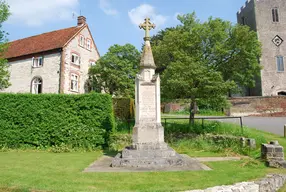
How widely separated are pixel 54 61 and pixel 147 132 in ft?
74.9

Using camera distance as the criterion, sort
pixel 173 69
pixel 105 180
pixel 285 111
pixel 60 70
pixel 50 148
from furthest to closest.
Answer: pixel 285 111, pixel 60 70, pixel 173 69, pixel 50 148, pixel 105 180

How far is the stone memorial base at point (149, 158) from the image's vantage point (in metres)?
7.84

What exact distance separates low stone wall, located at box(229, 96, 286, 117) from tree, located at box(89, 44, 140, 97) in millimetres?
14342

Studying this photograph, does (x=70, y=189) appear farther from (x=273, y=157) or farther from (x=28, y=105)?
(x=28, y=105)

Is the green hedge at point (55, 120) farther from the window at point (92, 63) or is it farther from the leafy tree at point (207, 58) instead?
A: the window at point (92, 63)

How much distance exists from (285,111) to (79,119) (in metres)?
28.4

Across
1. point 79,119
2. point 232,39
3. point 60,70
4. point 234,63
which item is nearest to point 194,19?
point 232,39

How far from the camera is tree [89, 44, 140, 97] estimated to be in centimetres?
3039

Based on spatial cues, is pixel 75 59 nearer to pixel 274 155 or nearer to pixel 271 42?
pixel 274 155

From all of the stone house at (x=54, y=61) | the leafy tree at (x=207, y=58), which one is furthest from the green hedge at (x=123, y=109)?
the stone house at (x=54, y=61)

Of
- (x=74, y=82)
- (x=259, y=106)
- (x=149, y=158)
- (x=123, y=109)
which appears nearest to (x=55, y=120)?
(x=123, y=109)

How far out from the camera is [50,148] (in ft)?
41.8

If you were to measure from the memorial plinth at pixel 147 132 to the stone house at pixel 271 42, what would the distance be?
3161cm

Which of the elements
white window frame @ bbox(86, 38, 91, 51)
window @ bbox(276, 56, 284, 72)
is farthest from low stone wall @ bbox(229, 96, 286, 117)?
white window frame @ bbox(86, 38, 91, 51)
